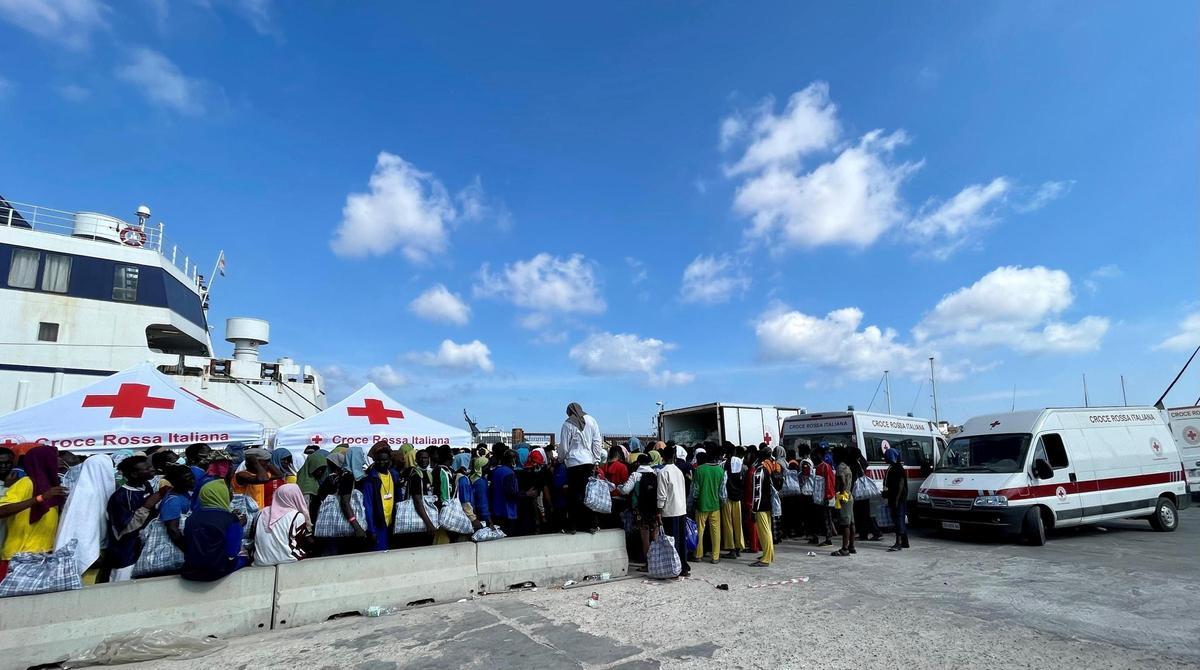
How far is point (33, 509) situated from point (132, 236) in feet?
52.1

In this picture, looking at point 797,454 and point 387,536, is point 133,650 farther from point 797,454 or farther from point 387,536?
point 797,454

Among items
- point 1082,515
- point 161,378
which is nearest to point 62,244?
point 161,378

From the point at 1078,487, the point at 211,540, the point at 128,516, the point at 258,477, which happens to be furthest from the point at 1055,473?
the point at 128,516

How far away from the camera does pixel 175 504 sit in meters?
5.09

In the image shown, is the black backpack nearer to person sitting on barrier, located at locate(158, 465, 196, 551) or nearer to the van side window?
person sitting on barrier, located at locate(158, 465, 196, 551)

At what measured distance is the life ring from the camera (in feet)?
54.9

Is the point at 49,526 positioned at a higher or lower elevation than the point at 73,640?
higher

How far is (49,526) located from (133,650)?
132 centimetres

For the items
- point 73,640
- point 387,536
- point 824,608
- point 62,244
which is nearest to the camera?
point 73,640

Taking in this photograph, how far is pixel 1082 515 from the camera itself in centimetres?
1008

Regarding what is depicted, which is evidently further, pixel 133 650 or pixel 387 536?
pixel 387 536

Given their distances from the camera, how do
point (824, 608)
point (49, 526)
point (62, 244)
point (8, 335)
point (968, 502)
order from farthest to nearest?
point (62, 244)
point (8, 335)
point (968, 502)
point (824, 608)
point (49, 526)

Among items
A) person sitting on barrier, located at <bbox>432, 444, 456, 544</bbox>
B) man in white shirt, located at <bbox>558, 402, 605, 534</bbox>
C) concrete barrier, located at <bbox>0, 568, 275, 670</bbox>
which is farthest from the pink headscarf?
man in white shirt, located at <bbox>558, 402, 605, 534</bbox>

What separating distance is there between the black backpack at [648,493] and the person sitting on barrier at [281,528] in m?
3.84
